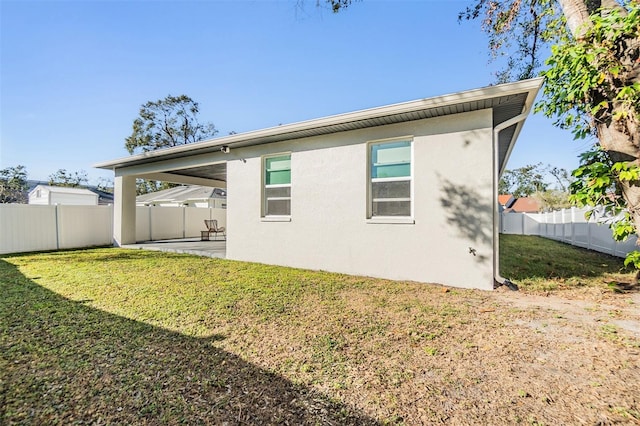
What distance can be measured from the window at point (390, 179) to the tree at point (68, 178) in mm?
44868

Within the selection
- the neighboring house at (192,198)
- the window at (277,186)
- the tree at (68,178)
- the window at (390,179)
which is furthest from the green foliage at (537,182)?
the tree at (68,178)

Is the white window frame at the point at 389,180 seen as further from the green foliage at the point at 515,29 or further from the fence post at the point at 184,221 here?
the fence post at the point at 184,221

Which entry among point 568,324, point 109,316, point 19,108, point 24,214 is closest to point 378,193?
point 568,324

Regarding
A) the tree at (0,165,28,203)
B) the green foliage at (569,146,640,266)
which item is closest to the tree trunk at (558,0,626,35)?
the green foliage at (569,146,640,266)

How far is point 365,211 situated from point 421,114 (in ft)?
7.46

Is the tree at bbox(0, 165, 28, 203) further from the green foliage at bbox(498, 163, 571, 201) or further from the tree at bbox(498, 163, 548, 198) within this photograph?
the tree at bbox(498, 163, 548, 198)

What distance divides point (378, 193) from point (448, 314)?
3.13 metres

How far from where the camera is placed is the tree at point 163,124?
26.8 meters

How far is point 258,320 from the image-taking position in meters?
3.82

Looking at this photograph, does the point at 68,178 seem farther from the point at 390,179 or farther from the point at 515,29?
the point at 515,29

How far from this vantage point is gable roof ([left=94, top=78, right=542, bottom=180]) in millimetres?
4888

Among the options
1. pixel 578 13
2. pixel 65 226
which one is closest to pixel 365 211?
pixel 578 13

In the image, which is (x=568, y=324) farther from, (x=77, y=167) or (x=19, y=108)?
(x=77, y=167)

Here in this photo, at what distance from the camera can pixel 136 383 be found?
241 centimetres
